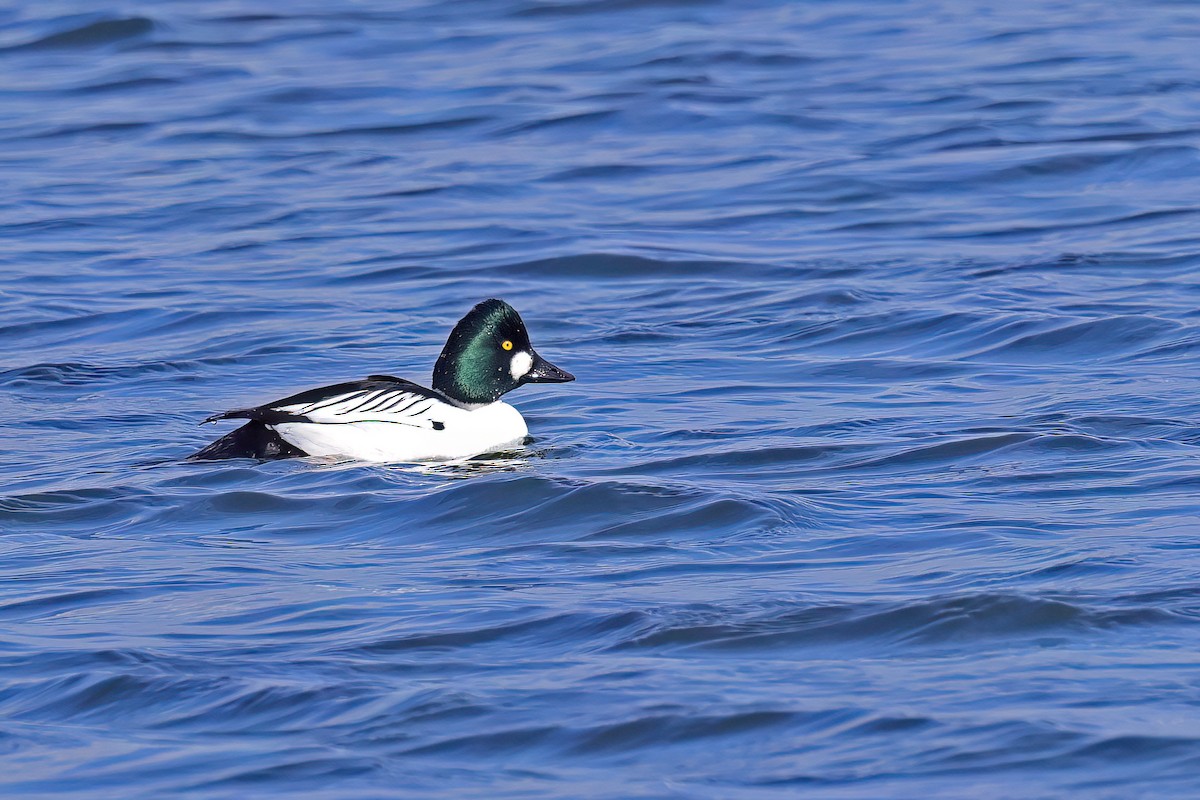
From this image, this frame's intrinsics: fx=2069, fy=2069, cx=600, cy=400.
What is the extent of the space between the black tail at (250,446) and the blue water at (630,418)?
113 millimetres

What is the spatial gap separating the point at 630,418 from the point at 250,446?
6.15ft

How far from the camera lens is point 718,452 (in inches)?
360

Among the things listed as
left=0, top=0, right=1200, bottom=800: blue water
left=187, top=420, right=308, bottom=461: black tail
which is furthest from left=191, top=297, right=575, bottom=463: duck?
left=0, top=0, right=1200, bottom=800: blue water

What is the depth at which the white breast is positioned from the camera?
9484mm

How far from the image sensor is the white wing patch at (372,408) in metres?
9.43

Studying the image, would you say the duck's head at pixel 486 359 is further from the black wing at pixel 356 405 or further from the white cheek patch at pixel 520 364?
the black wing at pixel 356 405

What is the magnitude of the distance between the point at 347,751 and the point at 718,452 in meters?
3.90

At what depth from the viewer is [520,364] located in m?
10.1

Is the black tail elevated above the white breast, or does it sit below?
above

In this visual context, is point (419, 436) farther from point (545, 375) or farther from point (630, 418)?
point (630, 418)

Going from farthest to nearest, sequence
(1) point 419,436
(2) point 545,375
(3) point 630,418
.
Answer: (2) point 545,375
(3) point 630,418
(1) point 419,436

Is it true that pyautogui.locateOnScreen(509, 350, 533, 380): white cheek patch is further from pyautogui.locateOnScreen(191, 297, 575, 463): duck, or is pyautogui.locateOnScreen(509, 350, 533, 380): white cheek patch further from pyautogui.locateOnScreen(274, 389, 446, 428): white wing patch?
pyautogui.locateOnScreen(274, 389, 446, 428): white wing patch

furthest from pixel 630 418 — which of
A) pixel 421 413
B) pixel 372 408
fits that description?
pixel 372 408

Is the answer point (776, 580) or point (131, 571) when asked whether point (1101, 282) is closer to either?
point (776, 580)
